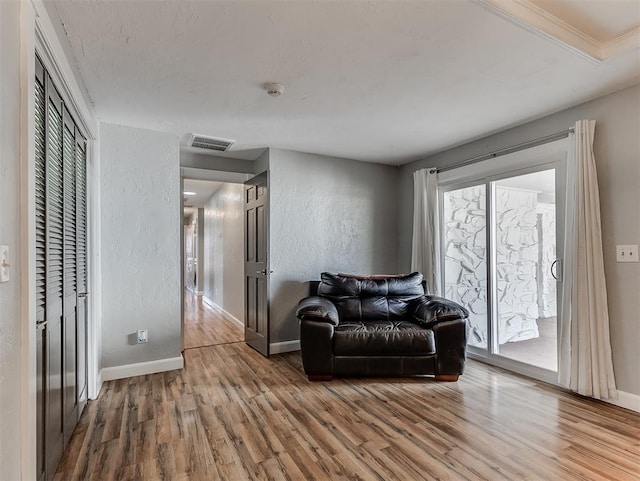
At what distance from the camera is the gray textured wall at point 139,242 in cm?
311

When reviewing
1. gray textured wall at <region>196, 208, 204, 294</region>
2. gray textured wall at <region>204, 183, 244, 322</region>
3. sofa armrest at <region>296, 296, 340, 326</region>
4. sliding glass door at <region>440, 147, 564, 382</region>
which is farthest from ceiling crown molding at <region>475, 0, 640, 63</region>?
gray textured wall at <region>196, 208, 204, 294</region>

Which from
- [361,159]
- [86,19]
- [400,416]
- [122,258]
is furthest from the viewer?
[361,159]

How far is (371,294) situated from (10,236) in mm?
3006

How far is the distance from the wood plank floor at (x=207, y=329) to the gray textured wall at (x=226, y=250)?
0.20 metres

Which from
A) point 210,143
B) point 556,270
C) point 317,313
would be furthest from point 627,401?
point 210,143

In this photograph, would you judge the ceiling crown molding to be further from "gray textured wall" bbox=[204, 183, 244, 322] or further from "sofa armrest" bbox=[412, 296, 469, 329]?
"gray textured wall" bbox=[204, 183, 244, 322]

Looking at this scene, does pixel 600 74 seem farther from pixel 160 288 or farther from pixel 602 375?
pixel 160 288

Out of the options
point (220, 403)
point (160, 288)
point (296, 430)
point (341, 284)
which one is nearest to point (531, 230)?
point (341, 284)

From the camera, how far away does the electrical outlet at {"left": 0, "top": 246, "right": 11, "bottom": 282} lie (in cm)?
108

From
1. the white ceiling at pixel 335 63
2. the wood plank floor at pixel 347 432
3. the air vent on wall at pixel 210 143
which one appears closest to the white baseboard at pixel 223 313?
the wood plank floor at pixel 347 432

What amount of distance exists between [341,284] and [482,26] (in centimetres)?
254

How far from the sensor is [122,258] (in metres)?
3.15

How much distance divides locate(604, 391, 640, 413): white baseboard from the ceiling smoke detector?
131 inches

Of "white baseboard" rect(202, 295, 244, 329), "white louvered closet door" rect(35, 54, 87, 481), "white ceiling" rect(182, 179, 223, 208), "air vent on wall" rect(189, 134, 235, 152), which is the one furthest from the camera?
"white ceiling" rect(182, 179, 223, 208)
